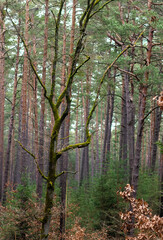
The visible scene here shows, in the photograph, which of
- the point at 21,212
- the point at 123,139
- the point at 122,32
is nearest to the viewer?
the point at 21,212

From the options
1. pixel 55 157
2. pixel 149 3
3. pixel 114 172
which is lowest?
pixel 114 172

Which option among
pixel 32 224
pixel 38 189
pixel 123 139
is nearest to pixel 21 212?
Answer: pixel 32 224

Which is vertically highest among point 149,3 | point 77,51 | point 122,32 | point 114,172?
point 149,3

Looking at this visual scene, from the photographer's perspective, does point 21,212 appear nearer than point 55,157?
No

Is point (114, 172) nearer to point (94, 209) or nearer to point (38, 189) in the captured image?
point (94, 209)

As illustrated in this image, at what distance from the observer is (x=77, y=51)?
443 cm

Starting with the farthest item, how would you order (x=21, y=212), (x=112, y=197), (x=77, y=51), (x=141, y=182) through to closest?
(x=141, y=182) < (x=112, y=197) < (x=21, y=212) < (x=77, y=51)

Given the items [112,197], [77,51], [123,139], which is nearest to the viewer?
[77,51]

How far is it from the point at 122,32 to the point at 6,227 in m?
7.48

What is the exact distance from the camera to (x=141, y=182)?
13195mm

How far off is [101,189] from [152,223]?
25.2 ft

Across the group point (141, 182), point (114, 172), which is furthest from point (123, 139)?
point (114, 172)

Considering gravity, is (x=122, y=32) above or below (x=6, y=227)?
above

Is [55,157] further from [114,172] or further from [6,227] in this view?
[114,172]
